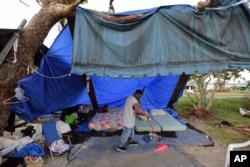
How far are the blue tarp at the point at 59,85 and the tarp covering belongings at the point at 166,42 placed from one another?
1.06 meters

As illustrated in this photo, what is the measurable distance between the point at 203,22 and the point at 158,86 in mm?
5258

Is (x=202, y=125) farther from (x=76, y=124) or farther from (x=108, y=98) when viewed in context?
(x=76, y=124)

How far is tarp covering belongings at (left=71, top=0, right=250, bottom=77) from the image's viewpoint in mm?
3609

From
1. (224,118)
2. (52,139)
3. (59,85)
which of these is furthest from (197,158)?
(224,118)

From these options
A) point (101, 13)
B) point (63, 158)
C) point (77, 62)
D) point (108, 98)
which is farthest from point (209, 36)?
point (108, 98)

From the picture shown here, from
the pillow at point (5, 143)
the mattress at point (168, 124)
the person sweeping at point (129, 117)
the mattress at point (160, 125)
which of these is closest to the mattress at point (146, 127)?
the mattress at point (160, 125)

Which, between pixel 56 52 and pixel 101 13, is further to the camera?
pixel 56 52

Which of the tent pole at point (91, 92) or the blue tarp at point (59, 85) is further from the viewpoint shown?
the tent pole at point (91, 92)

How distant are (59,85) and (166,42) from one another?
320 centimetres

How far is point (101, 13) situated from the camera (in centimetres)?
389

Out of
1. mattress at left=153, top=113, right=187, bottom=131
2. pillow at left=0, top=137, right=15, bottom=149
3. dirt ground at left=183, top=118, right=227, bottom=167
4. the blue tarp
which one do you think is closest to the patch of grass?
dirt ground at left=183, top=118, right=227, bottom=167

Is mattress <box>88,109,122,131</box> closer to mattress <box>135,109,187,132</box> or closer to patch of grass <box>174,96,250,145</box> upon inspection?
mattress <box>135,109,187,132</box>

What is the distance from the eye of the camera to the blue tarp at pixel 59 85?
4276mm

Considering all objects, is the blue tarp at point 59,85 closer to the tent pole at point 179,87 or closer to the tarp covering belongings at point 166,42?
the tent pole at point 179,87
